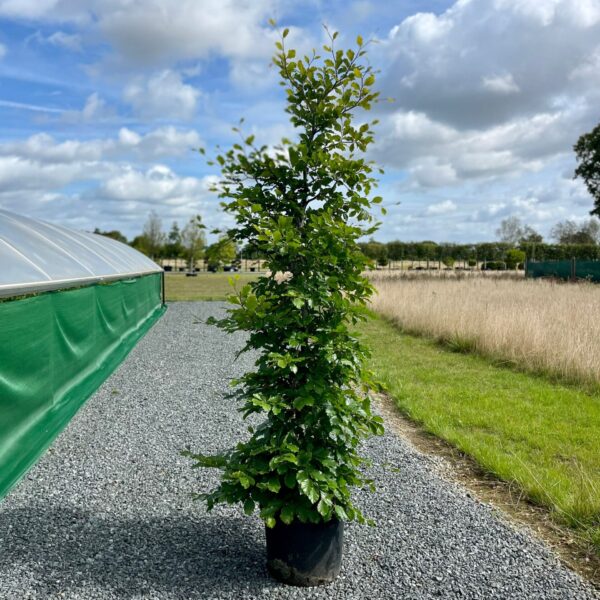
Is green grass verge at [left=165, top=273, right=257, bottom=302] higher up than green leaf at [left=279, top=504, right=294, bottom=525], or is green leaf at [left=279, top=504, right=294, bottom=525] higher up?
green leaf at [left=279, top=504, right=294, bottom=525]

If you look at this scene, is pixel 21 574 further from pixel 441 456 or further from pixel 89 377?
pixel 89 377

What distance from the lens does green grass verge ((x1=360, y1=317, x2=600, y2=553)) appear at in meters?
4.20

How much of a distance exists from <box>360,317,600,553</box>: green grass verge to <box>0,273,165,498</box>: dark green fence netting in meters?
3.29

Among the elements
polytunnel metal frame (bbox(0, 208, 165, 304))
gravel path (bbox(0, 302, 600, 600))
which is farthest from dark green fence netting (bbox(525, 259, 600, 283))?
gravel path (bbox(0, 302, 600, 600))

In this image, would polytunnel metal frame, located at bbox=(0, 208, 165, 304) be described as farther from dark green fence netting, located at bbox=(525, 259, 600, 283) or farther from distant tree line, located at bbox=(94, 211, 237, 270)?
distant tree line, located at bbox=(94, 211, 237, 270)

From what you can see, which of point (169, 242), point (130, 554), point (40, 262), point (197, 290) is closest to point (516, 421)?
point (130, 554)

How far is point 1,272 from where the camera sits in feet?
18.0

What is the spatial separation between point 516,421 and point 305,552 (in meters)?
3.84

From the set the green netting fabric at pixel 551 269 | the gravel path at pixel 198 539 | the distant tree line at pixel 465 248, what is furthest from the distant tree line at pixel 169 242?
the gravel path at pixel 198 539

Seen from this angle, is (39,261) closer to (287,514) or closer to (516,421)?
(287,514)

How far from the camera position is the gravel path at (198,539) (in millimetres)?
3064

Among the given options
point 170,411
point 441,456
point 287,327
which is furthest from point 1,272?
point 441,456

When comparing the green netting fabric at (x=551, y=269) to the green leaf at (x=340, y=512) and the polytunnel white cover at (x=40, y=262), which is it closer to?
the polytunnel white cover at (x=40, y=262)

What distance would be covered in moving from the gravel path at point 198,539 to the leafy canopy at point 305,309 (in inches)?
18.4
